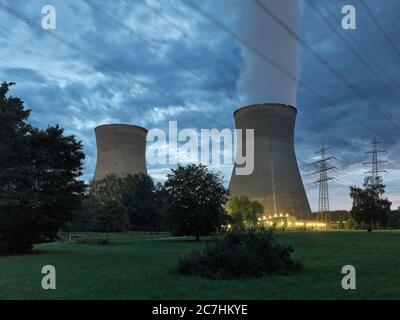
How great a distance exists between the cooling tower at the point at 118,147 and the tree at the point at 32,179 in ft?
117

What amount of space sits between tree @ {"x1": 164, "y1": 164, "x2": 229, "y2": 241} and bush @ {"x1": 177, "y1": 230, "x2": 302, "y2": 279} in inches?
851

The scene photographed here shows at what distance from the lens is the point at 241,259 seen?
1115cm

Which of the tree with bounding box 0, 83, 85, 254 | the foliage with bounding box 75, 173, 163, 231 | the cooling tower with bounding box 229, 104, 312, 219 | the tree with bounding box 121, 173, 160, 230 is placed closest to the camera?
the tree with bounding box 0, 83, 85, 254

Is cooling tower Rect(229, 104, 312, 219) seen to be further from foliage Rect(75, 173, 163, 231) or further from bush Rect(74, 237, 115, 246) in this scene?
bush Rect(74, 237, 115, 246)

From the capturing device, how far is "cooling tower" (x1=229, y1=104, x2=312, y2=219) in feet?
163

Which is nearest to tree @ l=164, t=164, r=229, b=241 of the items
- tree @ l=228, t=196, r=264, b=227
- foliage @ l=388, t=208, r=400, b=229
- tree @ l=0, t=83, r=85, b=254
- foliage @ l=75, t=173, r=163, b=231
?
tree @ l=0, t=83, r=85, b=254

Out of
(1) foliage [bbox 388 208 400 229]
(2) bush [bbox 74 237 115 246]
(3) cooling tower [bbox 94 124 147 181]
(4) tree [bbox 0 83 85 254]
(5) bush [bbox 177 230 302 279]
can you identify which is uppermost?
(3) cooling tower [bbox 94 124 147 181]

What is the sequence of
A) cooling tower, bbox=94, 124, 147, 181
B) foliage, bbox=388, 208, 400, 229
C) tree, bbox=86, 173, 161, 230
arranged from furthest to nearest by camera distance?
1. foliage, bbox=388, 208, 400, 229
2. tree, bbox=86, 173, 161, 230
3. cooling tower, bbox=94, 124, 147, 181

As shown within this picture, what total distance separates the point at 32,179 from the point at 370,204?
59177 millimetres

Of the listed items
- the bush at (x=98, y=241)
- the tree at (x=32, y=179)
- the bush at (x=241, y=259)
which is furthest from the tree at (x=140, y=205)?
the bush at (x=241, y=259)

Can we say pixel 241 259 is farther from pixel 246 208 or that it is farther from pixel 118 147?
pixel 246 208

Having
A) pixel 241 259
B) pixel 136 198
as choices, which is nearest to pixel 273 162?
pixel 136 198

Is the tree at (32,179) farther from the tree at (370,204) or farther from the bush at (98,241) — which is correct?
the tree at (370,204)
